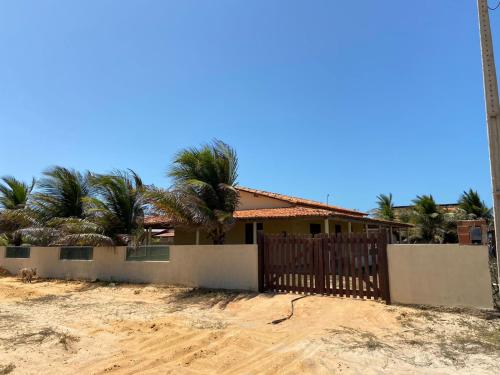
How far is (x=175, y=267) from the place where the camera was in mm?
13945

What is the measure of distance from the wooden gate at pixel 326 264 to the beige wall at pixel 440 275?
309 millimetres

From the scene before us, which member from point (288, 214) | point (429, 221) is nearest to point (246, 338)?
point (288, 214)

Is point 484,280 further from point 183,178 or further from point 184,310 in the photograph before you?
point 183,178

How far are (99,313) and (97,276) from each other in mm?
7014

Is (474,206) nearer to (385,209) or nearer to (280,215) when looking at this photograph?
(385,209)

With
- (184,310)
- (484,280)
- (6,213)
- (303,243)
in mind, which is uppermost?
(6,213)

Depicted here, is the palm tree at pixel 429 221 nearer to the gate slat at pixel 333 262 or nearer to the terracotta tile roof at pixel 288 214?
the terracotta tile roof at pixel 288 214

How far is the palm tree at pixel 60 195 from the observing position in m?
19.6

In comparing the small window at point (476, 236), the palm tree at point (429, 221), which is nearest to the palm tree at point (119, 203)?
the small window at point (476, 236)

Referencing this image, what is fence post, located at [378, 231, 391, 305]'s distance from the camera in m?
9.49

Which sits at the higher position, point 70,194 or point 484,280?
point 70,194

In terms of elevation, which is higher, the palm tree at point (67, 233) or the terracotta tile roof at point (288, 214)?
the terracotta tile roof at point (288, 214)

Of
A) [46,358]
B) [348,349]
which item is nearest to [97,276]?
[46,358]

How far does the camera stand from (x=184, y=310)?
10.0 m
